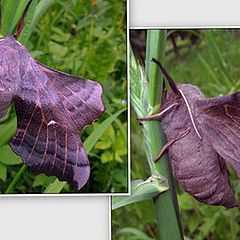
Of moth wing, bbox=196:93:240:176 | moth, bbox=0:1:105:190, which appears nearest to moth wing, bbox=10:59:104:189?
moth, bbox=0:1:105:190

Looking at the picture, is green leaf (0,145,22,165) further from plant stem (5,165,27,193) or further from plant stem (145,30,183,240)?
plant stem (145,30,183,240)

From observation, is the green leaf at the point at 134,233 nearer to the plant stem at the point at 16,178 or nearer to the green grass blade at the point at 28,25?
the plant stem at the point at 16,178

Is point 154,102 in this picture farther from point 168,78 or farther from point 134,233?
point 134,233

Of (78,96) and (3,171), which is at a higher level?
(78,96)

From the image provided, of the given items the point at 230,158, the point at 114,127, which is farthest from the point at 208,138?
the point at 114,127

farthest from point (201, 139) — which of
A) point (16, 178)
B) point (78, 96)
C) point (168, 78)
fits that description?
point (16, 178)

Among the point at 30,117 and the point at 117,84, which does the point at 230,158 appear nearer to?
the point at 117,84
